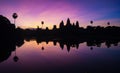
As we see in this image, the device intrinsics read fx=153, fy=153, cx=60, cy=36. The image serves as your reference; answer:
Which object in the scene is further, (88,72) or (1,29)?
(1,29)

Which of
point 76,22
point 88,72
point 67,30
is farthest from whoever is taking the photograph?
point 76,22

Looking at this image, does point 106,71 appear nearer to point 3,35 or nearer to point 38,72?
point 38,72

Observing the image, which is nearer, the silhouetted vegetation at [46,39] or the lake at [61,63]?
the lake at [61,63]

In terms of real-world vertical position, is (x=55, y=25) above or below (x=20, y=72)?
above

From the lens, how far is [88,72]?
42.5 ft

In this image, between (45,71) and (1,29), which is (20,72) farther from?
(1,29)

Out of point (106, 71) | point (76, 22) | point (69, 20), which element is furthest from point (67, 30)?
point (106, 71)

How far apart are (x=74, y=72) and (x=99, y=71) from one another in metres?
2.24

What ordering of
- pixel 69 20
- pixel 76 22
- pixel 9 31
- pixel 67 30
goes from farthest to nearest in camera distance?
pixel 76 22 → pixel 69 20 → pixel 67 30 → pixel 9 31

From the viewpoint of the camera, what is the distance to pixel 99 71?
13.4 meters

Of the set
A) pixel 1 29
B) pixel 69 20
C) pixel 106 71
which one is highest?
pixel 69 20

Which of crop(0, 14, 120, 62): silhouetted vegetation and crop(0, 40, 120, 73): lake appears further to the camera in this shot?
crop(0, 14, 120, 62): silhouetted vegetation

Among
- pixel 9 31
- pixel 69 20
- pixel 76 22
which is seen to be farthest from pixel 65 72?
pixel 76 22

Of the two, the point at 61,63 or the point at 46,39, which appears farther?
the point at 46,39
